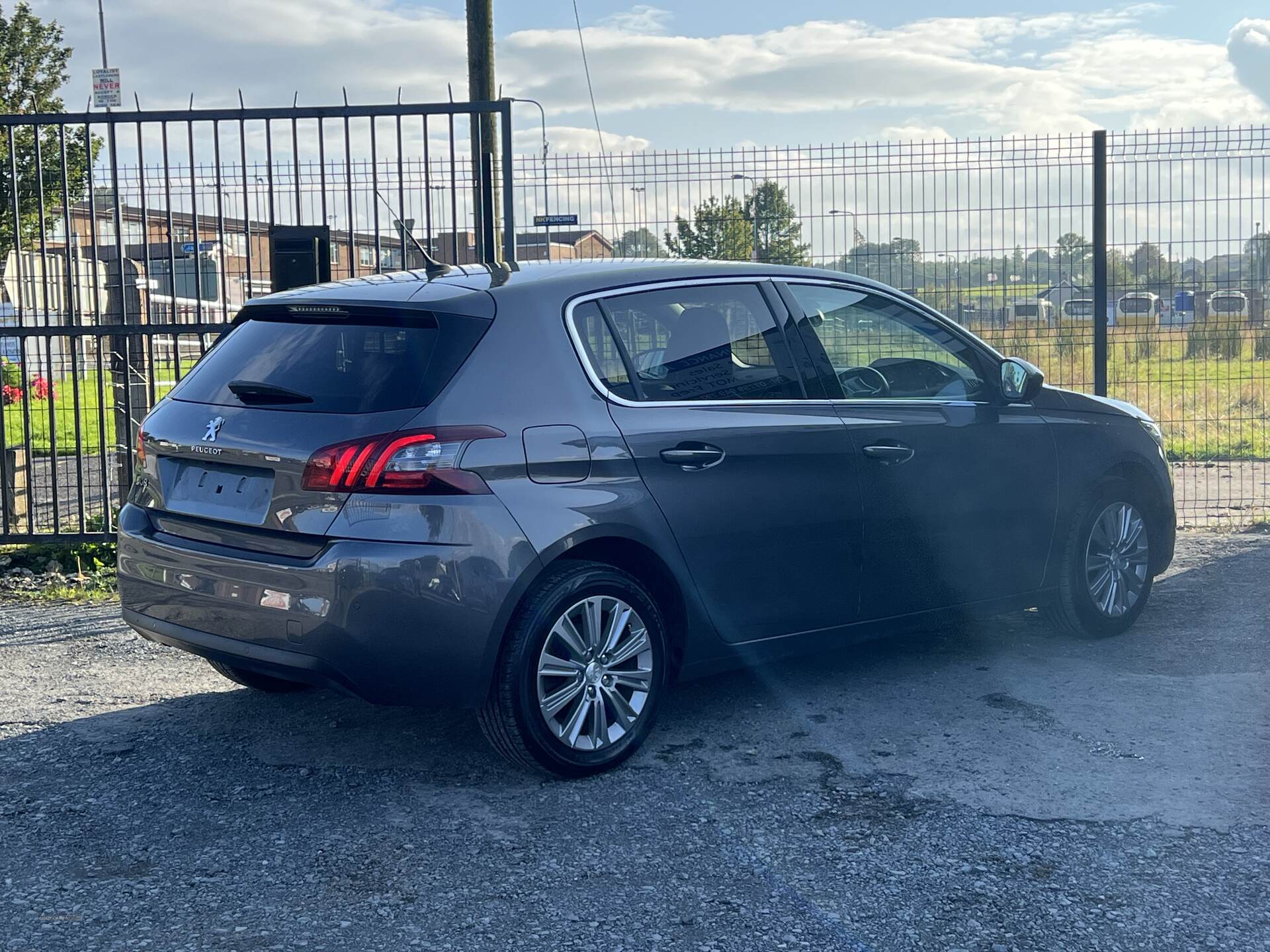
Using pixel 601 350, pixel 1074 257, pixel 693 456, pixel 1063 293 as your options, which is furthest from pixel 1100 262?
pixel 601 350

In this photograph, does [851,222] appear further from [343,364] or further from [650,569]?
[343,364]

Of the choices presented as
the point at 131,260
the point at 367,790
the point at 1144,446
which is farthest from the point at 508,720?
the point at 131,260

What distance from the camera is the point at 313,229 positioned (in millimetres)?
7938

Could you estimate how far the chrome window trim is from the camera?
14.8ft

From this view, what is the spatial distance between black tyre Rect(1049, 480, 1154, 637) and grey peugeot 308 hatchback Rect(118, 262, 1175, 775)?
517 millimetres

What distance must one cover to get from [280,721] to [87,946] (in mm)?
1911

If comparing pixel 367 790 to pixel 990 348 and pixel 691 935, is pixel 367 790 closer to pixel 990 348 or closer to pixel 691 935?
pixel 691 935

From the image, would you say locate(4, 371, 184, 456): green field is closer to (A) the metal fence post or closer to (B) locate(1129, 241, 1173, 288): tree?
(A) the metal fence post

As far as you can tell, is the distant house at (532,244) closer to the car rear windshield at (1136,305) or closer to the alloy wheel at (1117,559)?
the alloy wheel at (1117,559)

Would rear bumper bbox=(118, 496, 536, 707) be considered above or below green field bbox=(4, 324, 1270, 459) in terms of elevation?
below

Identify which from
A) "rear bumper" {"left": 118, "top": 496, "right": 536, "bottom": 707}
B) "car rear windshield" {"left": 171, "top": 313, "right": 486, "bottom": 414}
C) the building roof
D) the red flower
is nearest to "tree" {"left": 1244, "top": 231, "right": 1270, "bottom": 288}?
the building roof

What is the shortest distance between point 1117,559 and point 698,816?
119 inches

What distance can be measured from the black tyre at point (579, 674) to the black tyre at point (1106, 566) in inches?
90.7

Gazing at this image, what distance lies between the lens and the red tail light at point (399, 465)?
4.06 meters
